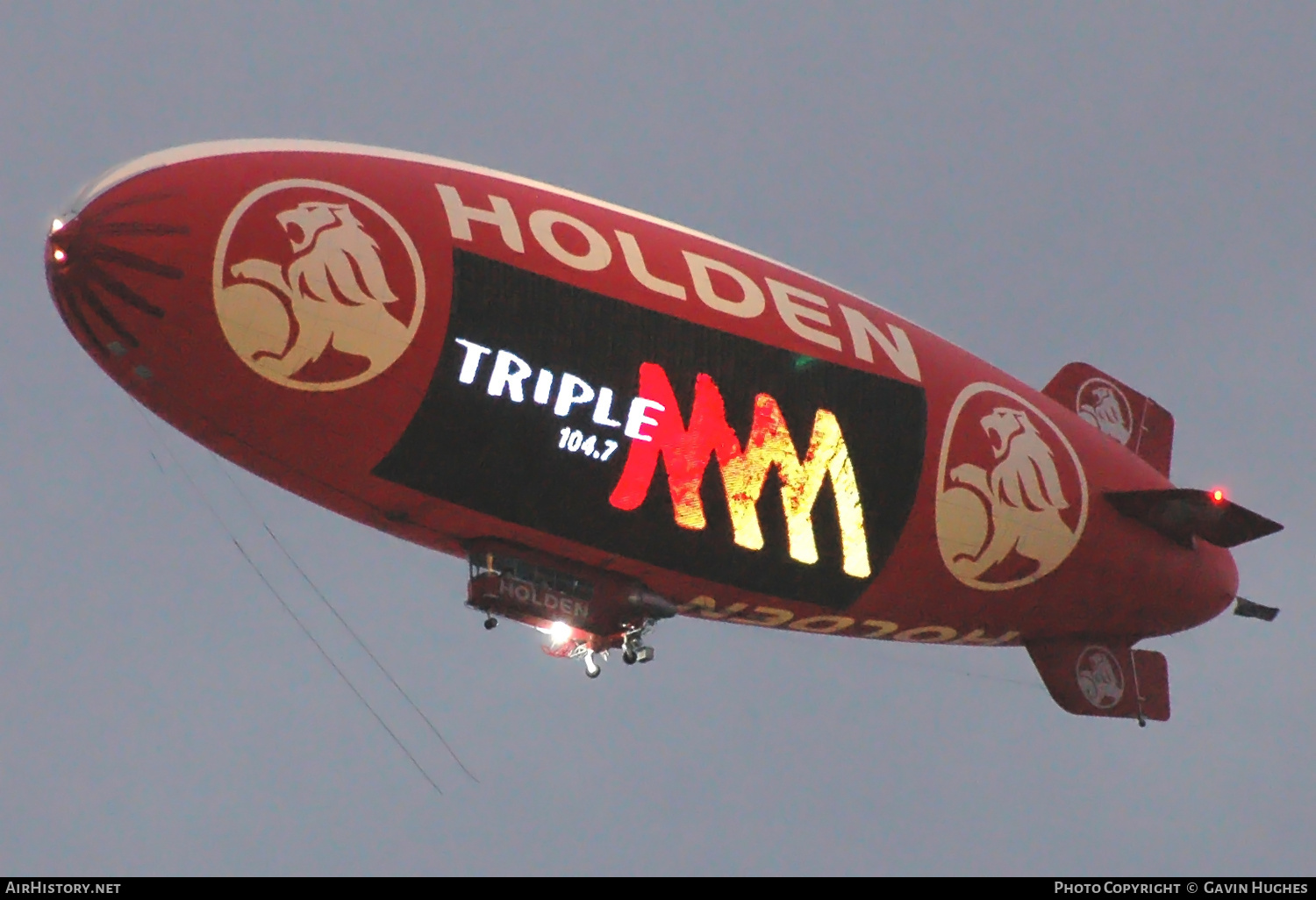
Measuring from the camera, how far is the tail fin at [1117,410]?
43250 millimetres

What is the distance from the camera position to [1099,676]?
4181 cm

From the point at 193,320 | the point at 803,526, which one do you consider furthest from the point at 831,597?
the point at 193,320

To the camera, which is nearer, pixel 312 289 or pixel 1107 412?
pixel 312 289

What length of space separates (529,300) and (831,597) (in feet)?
26.3

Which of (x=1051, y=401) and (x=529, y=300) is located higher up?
(x=1051, y=401)

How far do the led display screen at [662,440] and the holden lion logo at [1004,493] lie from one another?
118 centimetres

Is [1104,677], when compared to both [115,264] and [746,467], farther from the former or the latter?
[115,264]

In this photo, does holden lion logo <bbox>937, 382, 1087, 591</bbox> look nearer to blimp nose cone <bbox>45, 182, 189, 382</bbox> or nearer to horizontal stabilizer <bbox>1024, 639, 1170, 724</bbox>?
horizontal stabilizer <bbox>1024, 639, 1170, 724</bbox>

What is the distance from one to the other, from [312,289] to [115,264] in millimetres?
2758

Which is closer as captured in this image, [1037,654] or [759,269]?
[759,269]

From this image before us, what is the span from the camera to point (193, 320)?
29.6m

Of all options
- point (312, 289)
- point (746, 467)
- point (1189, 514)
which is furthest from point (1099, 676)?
point (312, 289)
